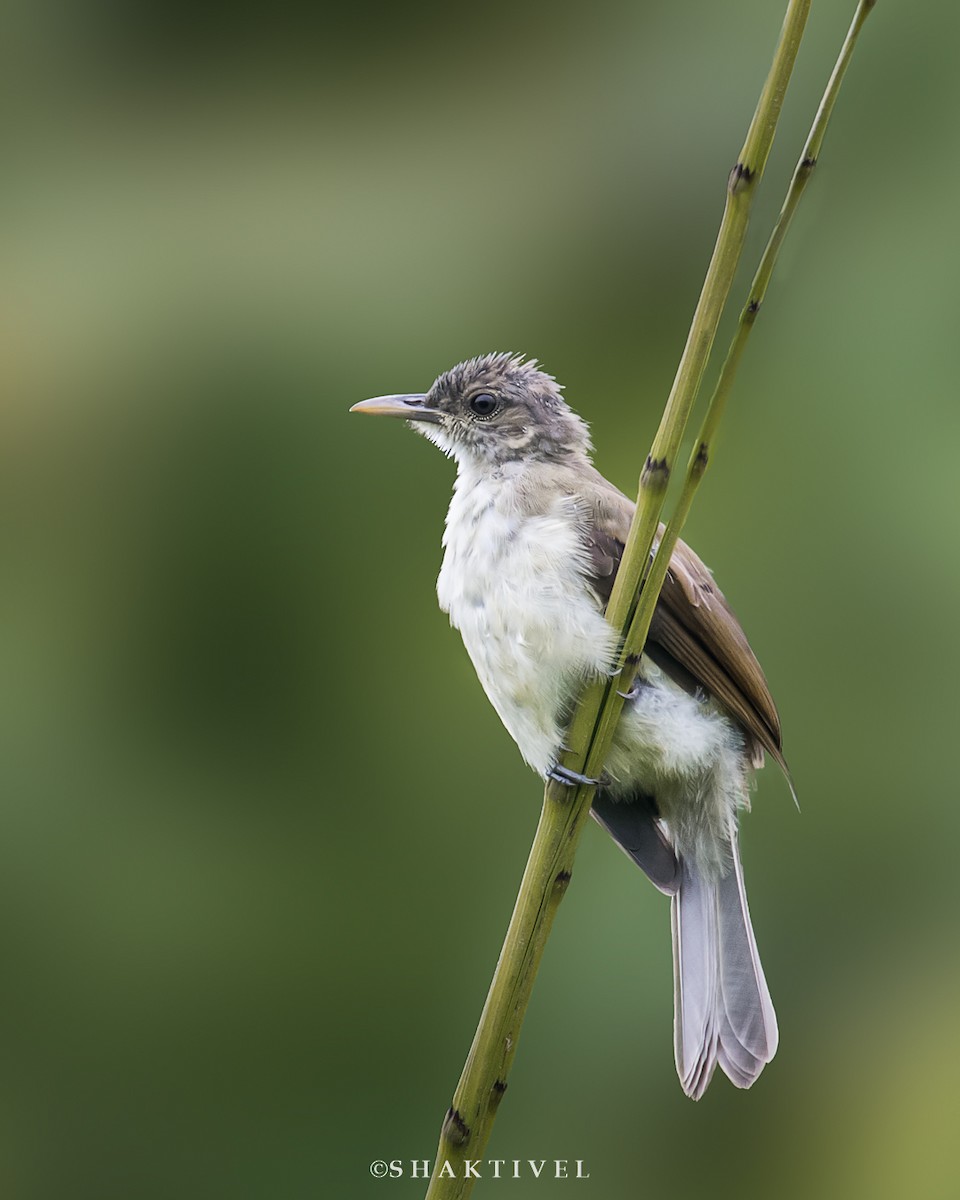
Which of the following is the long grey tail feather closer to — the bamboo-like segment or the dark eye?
the bamboo-like segment

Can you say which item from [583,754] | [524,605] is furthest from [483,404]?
[583,754]

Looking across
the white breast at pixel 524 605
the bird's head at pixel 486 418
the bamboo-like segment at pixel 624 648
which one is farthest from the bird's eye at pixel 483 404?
the bamboo-like segment at pixel 624 648

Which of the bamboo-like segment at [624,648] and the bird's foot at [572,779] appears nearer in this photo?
the bamboo-like segment at [624,648]

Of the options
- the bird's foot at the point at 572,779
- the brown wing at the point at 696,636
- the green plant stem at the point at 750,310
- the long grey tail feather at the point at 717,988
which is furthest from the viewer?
the brown wing at the point at 696,636

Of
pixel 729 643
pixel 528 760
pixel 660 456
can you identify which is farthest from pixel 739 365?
pixel 528 760

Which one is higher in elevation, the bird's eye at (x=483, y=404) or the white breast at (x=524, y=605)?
the bird's eye at (x=483, y=404)

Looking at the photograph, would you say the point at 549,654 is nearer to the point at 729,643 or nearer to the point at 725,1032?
the point at 729,643

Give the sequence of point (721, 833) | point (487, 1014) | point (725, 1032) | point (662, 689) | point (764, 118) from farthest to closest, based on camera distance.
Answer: point (721, 833) → point (662, 689) → point (725, 1032) → point (487, 1014) → point (764, 118)

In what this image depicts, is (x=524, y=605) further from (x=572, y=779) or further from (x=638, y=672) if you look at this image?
(x=572, y=779)

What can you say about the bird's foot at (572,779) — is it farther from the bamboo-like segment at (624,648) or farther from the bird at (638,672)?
the bird at (638,672)
